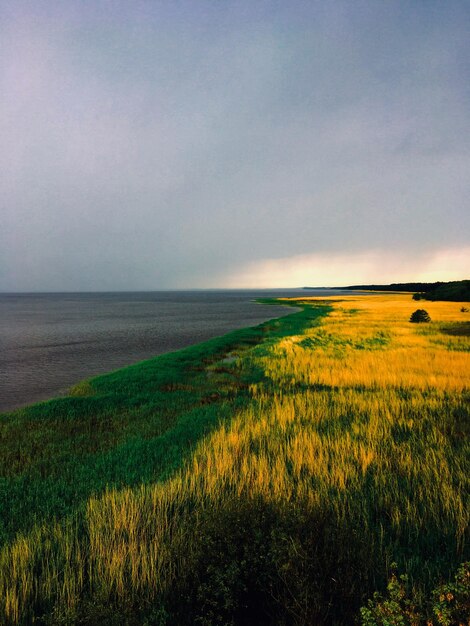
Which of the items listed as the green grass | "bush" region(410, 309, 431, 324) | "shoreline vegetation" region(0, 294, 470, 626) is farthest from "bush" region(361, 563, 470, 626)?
"bush" region(410, 309, 431, 324)

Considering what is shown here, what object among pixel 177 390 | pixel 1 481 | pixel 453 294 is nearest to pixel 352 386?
pixel 177 390

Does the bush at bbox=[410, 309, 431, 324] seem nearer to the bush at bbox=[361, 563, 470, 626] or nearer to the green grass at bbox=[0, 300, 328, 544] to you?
the green grass at bbox=[0, 300, 328, 544]

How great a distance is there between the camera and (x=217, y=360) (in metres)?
23.7

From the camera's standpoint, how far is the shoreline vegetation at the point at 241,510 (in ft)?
10.3

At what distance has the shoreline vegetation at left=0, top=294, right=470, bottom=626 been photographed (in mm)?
3135

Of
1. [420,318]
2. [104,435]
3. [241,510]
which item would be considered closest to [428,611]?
[241,510]

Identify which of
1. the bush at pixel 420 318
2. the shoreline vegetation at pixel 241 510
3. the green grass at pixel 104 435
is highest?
the bush at pixel 420 318

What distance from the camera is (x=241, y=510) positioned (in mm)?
4184

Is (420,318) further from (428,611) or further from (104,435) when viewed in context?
(428,611)

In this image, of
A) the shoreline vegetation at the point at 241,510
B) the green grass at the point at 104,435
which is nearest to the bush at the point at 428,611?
the shoreline vegetation at the point at 241,510

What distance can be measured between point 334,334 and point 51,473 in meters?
29.7

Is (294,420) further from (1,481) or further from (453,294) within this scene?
(453,294)

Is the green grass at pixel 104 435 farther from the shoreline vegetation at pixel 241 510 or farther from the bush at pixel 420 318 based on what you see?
the bush at pixel 420 318

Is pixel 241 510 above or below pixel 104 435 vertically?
above
